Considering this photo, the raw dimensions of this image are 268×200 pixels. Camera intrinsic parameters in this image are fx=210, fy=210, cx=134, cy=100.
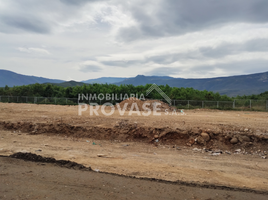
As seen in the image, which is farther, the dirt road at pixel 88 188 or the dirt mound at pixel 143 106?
the dirt mound at pixel 143 106

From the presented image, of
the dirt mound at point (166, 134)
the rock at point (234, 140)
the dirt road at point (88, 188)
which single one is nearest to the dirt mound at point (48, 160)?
the dirt road at point (88, 188)

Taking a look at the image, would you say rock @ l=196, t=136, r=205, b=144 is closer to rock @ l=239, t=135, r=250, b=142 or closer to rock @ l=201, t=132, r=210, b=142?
rock @ l=201, t=132, r=210, b=142

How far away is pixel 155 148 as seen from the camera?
10.4 m

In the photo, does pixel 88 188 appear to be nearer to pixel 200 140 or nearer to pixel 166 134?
pixel 166 134

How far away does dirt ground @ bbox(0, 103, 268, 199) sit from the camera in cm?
673

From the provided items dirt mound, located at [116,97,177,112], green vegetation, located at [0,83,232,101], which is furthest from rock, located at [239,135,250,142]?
green vegetation, located at [0,83,232,101]

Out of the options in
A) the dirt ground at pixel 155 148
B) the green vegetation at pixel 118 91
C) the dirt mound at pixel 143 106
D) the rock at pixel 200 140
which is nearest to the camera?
the dirt ground at pixel 155 148

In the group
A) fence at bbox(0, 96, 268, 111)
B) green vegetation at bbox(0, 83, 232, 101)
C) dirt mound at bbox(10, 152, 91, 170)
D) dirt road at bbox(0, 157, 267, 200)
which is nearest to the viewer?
dirt road at bbox(0, 157, 267, 200)

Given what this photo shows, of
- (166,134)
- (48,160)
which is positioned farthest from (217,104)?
(48,160)

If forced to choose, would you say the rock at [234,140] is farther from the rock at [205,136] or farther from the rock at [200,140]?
the rock at [200,140]

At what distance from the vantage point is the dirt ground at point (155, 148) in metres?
6.73

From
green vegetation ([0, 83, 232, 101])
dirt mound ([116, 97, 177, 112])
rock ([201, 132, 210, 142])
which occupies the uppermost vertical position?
green vegetation ([0, 83, 232, 101])

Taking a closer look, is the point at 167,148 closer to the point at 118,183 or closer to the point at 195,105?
the point at 118,183

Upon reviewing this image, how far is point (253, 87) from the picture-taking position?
173 m
